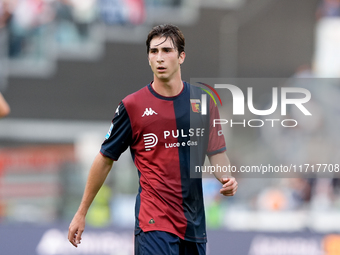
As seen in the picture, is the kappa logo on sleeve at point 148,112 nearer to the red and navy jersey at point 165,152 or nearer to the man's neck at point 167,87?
the red and navy jersey at point 165,152

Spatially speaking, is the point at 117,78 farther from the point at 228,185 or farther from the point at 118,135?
the point at 228,185

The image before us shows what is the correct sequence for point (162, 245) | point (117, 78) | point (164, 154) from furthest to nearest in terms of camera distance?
1. point (117, 78)
2. point (164, 154)
3. point (162, 245)

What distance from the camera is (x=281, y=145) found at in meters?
7.10

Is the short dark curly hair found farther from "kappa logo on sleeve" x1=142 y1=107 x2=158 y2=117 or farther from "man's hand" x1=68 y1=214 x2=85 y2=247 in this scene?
"man's hand" x1=68 y1=214 x2=85 y2=247

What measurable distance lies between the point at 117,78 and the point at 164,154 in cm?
569

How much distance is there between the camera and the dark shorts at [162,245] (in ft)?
8.93

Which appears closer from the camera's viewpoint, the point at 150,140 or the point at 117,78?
the point at 150,140

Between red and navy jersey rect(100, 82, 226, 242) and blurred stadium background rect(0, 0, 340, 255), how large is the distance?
8.91 feet

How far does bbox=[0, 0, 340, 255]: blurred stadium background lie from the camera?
6.68m

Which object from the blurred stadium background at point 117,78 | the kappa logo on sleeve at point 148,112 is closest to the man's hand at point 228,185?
the kappa logo on sleeve at point 148,112

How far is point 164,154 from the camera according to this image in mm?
2830

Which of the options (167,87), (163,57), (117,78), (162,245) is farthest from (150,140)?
(117,78)

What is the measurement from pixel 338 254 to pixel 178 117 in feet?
10.3

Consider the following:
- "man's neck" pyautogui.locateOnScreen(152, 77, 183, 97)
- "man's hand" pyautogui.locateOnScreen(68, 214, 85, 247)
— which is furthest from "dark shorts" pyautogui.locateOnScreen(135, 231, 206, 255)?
"man's neck" pyautogui.locateOnScreen(152, 77, 183, 97)
